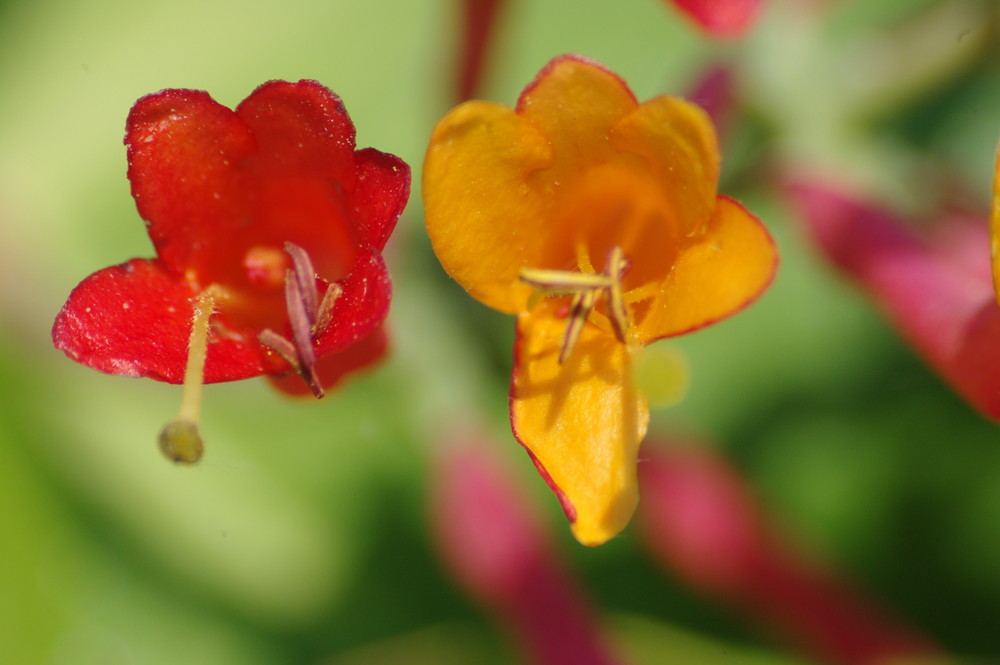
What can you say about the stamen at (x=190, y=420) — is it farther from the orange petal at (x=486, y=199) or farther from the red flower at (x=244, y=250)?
the orange petal at (x=486, y=199)

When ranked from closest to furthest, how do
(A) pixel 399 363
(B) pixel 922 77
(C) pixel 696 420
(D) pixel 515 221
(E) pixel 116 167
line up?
1. (D) pixel 515 221
2. (B) pixel 922 77
3. (A) pixel 399 363
4. (C) pixel 696 420
5. (E) pixel 116 167

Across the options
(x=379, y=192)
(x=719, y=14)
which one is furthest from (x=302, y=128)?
(x=719, y=14)

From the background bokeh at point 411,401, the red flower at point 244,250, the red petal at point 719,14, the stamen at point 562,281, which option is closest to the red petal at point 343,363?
the red flower at point 244,250

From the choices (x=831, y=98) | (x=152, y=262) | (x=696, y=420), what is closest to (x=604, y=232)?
(x=152, y=262)

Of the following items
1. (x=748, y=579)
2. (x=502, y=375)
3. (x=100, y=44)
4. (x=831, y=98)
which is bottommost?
(x=748, y=579)

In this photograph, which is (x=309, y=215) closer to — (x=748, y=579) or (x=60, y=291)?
(x=748, y=579)

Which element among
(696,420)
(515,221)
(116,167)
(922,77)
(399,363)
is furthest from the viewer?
(116,167)
